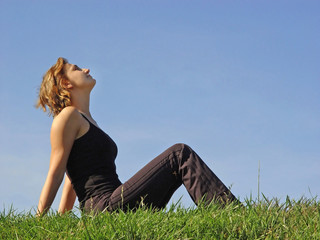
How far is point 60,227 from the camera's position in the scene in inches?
199

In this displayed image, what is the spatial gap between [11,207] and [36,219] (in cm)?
93

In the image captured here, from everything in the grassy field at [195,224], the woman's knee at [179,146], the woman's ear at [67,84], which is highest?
the woman's ear at [67,84]

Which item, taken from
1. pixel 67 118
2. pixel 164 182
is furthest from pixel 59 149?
pixel 164 182

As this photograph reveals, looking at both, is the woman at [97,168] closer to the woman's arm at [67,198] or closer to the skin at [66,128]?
the skin at [66,128]

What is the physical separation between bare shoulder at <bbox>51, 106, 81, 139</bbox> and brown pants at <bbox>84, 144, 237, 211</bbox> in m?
A: 0.90

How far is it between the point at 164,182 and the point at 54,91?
1981 mm

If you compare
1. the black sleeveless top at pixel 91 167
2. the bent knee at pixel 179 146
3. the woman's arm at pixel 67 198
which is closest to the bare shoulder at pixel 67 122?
the black sleeveless top at pixel 91 167

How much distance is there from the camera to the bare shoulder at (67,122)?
597 centimetres

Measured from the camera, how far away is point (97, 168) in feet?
20.0

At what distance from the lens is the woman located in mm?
5668

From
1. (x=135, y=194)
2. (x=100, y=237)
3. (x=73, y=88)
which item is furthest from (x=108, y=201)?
(x=73, y=88)

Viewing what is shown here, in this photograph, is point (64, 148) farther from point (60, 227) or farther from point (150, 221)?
point (150, 221)

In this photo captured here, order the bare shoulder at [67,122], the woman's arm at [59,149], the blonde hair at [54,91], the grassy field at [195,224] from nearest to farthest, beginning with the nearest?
the grassy field at [195,224], the woman's arm at [59,149], the bare shoulder at [67,122], the blonde hair at [54,91]

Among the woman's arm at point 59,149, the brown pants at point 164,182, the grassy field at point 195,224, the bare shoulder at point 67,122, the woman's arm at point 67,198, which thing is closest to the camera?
the grassy field at point 195,224
